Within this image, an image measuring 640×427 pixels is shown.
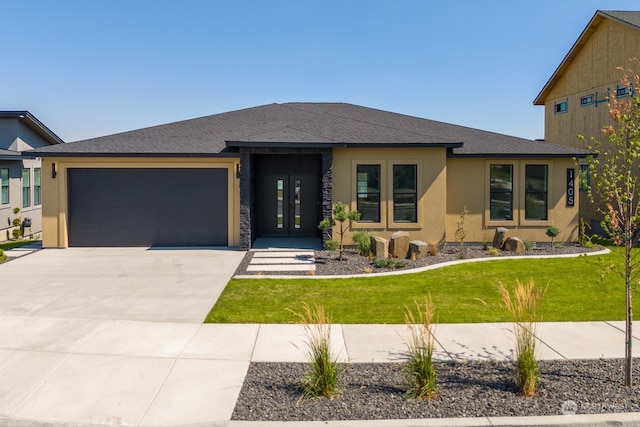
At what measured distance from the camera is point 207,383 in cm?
536

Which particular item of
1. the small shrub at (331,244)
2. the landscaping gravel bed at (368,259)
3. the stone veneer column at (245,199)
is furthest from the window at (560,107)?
the stone veneer column at (245,199)

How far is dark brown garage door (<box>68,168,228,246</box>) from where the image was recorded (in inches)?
627

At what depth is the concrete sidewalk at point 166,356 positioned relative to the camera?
4.75 m

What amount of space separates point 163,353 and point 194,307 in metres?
2.40

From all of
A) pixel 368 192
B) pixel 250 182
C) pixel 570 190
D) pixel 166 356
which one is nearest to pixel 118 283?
pixel 166 356

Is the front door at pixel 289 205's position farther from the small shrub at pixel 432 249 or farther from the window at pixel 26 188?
the window at pixel 26 188

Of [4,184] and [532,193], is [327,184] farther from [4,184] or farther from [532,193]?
[4,184]

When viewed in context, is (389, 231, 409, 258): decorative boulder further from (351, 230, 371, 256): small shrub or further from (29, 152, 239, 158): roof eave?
(29, 152, 239, 158): roof eave

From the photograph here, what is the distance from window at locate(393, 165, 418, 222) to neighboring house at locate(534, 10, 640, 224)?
738cm

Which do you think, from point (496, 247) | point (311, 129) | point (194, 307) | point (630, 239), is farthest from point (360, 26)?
point (630, 239)

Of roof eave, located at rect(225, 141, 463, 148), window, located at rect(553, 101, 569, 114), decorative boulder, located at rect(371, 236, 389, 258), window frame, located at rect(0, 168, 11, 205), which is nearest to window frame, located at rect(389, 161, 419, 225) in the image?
roof eave, located at rect(225, 141, 463, 148)

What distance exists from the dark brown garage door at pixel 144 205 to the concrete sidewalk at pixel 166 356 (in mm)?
8236

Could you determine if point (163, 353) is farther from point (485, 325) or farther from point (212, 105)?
point (212, 105)

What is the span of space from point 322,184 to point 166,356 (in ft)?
31.7
